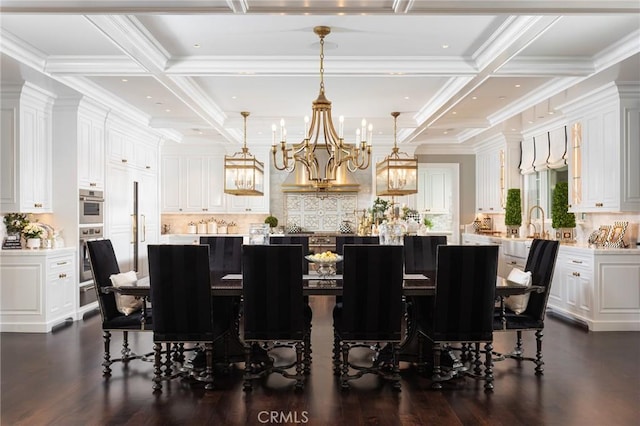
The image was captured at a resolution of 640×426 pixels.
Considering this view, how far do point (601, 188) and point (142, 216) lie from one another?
6471mm

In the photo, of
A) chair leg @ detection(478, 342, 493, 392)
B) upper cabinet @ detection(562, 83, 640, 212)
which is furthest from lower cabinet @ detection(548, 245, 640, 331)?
chair leg @ detection(478, 342, 493, 392)

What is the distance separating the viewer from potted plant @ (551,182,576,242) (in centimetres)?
637

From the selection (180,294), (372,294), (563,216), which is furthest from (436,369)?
(563,216)

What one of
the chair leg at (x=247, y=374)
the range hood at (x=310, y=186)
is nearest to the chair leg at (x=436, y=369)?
the chair leg at (x=247, y=374)

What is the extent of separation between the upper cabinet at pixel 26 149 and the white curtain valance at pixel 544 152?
21.8ft

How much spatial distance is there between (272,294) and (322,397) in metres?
0.75

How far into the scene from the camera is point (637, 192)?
5.41 metres

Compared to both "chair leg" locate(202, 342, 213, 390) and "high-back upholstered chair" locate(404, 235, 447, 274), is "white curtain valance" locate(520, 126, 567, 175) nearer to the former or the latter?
"high-back upholstered chair" locate(404, 235, 447, 274)

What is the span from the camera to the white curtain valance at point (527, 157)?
826 cm

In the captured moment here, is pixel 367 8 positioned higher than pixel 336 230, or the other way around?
pixel 367 8

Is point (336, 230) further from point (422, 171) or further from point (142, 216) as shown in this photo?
point (142, 216)

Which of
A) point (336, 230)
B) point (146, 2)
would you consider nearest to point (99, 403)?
point (146, 2)

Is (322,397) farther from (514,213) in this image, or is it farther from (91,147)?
Result: (514,213)

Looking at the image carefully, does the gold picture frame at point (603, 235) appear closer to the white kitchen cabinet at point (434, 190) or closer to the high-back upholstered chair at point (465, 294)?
the high-back upholstered chair at point (465, 294)
